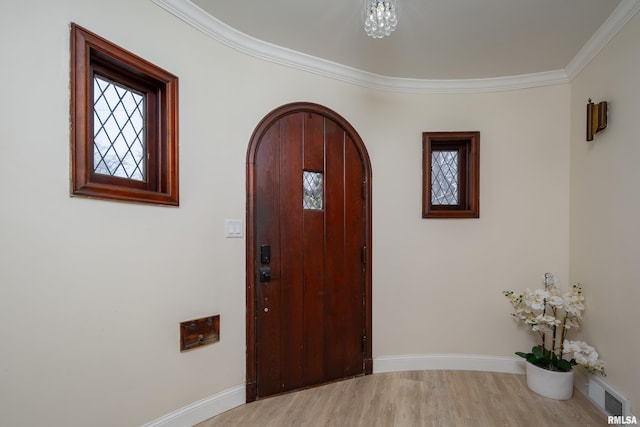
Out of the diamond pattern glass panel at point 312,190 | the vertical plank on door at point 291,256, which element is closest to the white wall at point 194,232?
the vertical plank on door at point 291,256

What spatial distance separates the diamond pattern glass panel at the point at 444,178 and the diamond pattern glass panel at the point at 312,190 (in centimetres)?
99

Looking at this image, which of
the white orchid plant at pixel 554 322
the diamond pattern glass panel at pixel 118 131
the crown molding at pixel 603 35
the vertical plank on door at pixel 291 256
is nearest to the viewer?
the diamond pattern glass panel at pixel 118 131

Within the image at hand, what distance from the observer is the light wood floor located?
6.17ft

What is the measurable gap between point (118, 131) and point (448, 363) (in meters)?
2.76

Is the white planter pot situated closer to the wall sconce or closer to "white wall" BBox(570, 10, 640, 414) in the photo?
"white wall" BBox(570, 10, 640, 414)

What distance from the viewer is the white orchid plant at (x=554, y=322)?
80.0 inches

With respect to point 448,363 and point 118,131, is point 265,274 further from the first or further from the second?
point 448,363

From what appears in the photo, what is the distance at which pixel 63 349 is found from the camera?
4.23 feet

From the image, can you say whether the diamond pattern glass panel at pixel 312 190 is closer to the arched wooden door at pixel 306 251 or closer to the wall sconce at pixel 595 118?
the arched wooden door at pixel 306 251

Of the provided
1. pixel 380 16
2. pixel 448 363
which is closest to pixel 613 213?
pixel 448 363

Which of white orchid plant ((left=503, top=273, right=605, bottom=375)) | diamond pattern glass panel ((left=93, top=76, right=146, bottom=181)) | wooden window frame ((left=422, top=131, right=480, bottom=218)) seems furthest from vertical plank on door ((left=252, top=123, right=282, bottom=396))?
white orchid plant ((left=503, top=273, right=605, bottom=375))

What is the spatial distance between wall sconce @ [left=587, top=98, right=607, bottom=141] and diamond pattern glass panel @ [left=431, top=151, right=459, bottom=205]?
859mm

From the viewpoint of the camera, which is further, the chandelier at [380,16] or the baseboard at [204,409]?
the baseboard at [204,409]

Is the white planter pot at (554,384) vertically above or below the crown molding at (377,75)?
below
